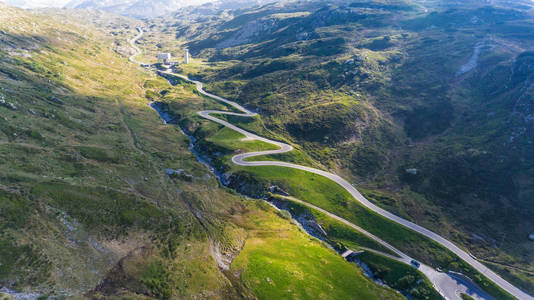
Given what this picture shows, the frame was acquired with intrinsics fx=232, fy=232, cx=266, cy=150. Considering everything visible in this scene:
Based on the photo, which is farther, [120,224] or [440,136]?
[440,136]

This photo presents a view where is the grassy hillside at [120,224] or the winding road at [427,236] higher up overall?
the grassy hillside at [120,224]

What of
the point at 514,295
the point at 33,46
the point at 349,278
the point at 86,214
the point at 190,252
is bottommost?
the point at 514,295

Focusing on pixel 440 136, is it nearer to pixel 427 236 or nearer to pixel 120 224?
pixel 427 236

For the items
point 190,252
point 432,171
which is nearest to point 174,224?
point 190,252

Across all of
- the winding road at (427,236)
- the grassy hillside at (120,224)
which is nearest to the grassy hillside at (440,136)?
the winding road at (427,236)

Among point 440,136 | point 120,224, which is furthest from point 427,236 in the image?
point 120,224

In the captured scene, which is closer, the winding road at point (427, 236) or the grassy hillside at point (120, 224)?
the grassy hillside at point (120, 224)

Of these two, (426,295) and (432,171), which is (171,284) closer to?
(426,295)

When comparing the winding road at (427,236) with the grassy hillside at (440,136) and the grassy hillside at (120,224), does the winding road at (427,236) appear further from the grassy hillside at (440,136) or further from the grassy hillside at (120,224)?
the grassy hillside at (120,224)
